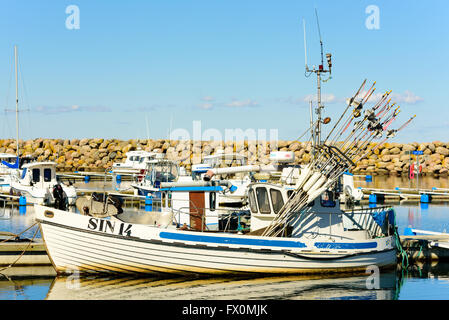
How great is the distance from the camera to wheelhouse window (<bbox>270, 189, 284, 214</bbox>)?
65.1 feet

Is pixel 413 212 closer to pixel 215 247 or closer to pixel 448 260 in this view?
pixel 448 260

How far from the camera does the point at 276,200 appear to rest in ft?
65.3

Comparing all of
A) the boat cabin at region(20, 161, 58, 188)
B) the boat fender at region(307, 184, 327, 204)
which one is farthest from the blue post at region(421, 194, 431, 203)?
the boat fender at region(307, 184, 327, 204)

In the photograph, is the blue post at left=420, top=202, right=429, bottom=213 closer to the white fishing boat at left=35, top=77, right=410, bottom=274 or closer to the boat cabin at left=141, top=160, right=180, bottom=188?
the boat cabin at left=141, top=160, right=180, bottom=188

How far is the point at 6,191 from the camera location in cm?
4344

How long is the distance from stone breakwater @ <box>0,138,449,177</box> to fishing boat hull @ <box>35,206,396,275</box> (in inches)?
2194

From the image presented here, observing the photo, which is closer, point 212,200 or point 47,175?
point 212,200

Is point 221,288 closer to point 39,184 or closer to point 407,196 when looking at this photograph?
point 39,184

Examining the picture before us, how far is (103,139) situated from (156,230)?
69036mm

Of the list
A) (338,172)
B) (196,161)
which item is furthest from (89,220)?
(196,161)

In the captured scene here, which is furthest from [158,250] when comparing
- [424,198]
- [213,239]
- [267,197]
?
[424,198]

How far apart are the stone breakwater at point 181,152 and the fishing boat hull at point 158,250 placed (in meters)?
55.7

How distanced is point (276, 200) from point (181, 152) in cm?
6104

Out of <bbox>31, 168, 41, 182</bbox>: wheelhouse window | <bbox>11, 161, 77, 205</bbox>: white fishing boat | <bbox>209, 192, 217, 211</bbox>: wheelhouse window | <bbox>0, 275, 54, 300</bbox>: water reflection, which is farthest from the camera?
<bbox>31, 168, 41, 182</bbox>: wheelhouse window
